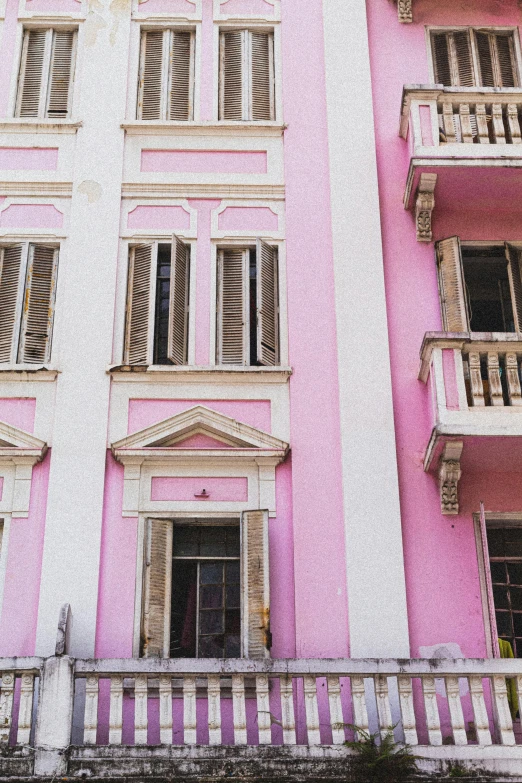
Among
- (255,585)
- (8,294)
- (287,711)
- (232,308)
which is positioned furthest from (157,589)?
(8,294)

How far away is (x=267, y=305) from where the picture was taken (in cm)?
1263

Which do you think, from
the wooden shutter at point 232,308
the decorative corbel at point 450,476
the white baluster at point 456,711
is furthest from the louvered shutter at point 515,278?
the white baluster at point 456,711

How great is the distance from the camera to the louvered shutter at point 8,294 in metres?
12.5

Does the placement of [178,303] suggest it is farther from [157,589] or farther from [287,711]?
[287,711]

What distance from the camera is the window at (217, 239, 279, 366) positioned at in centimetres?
1245

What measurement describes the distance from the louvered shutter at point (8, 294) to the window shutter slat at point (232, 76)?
132 inches

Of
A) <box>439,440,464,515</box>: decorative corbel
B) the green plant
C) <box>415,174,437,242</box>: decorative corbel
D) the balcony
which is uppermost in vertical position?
the balcony

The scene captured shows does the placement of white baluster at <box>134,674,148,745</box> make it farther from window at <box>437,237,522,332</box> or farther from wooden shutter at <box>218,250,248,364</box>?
window at <box>437,237,522,332</box>

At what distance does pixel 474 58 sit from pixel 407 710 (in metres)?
8.84

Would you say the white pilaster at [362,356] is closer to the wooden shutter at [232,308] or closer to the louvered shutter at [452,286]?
the louvered shutter at [452,286]

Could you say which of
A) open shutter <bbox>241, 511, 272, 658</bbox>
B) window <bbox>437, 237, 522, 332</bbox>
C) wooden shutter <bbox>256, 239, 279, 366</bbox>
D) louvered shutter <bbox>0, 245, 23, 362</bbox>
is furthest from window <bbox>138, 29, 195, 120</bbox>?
open shutter <bbox>241, 511, 272, 658</bbox>

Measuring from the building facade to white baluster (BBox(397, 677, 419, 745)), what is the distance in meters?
0.03

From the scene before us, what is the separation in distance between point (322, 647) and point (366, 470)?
79.3 inches

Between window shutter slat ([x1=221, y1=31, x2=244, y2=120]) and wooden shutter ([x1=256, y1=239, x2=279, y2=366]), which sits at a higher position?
window shutter slat ([x1=221, y1=31, x2=244, y2=120])
